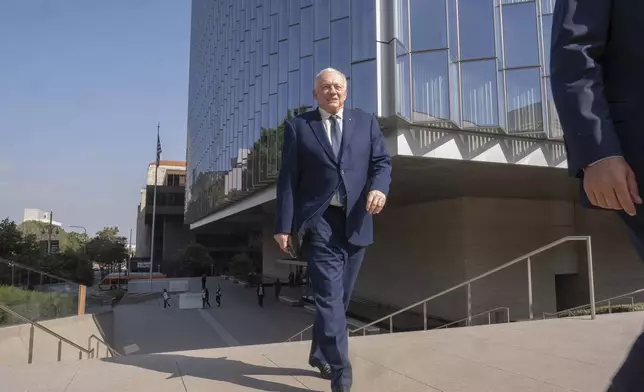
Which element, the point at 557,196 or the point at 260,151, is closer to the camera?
the point at 557,196

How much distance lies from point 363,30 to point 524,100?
518 centimetres

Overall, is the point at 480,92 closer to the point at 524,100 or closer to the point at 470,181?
the point at 524,100

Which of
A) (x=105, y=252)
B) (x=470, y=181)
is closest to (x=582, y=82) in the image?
(x=470, y=181)

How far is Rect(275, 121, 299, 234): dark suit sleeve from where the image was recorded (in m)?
2.90

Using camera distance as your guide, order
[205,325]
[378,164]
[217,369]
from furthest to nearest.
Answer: [205,325] < [217,369] < [378,164]

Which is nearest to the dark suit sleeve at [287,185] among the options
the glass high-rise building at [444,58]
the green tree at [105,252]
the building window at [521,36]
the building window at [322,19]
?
the glass high-rise building at [444,58]

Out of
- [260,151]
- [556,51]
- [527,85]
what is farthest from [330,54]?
[556,51]

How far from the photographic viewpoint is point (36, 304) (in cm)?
1093

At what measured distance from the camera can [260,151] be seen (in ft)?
75.3

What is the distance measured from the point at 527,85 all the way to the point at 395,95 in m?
4.19

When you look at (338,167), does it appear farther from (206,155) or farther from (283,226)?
(206,155)

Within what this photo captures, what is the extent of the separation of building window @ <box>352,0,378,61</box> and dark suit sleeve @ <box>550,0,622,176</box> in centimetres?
1237

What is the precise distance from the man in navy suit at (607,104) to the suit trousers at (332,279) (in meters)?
1.55

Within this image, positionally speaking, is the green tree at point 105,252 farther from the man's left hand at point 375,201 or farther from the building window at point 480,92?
the man's left hand at point 375,201
